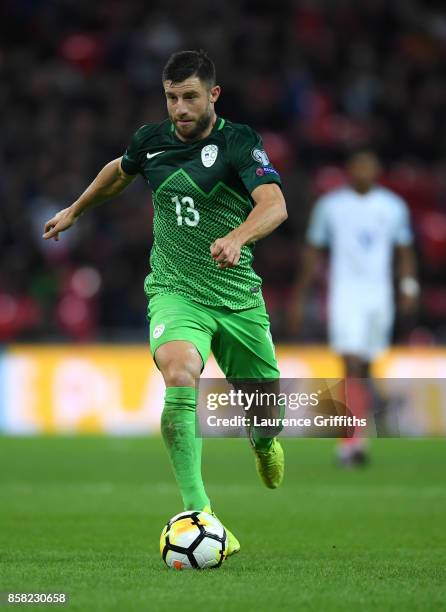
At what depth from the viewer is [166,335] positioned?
5758mm

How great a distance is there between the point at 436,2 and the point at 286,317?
8.24 m

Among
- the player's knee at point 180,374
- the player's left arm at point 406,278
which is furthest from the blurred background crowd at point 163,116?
the player's knee at point 180,374

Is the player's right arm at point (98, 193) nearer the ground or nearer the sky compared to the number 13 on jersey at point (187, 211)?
nearer the sky

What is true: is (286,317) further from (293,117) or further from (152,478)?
(152,478)

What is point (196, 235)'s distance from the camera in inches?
238

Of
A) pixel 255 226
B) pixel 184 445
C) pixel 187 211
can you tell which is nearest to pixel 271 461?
pixel 184 445

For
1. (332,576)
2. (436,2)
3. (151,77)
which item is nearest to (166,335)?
(332,576)

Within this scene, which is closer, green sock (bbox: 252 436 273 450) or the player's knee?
the player's knee

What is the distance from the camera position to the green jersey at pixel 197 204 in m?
5.95

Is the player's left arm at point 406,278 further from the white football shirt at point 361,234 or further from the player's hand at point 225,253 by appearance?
the player's hand at point 225,253

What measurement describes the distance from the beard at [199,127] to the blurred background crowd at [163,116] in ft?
30.0

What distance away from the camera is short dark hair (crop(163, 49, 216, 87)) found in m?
5.79

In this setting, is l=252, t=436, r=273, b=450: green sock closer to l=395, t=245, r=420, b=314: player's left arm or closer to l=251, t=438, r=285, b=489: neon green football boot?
l=251, t=438, r=285, b=489: neon green football boot

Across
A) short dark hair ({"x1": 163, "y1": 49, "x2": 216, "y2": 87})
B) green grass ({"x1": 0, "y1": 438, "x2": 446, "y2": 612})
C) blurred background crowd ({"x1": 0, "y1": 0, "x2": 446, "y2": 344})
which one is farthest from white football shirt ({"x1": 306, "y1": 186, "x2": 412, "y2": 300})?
short dark hair ({"x1": 163, "y1": 49, "x2": 216, "y2": 87})
